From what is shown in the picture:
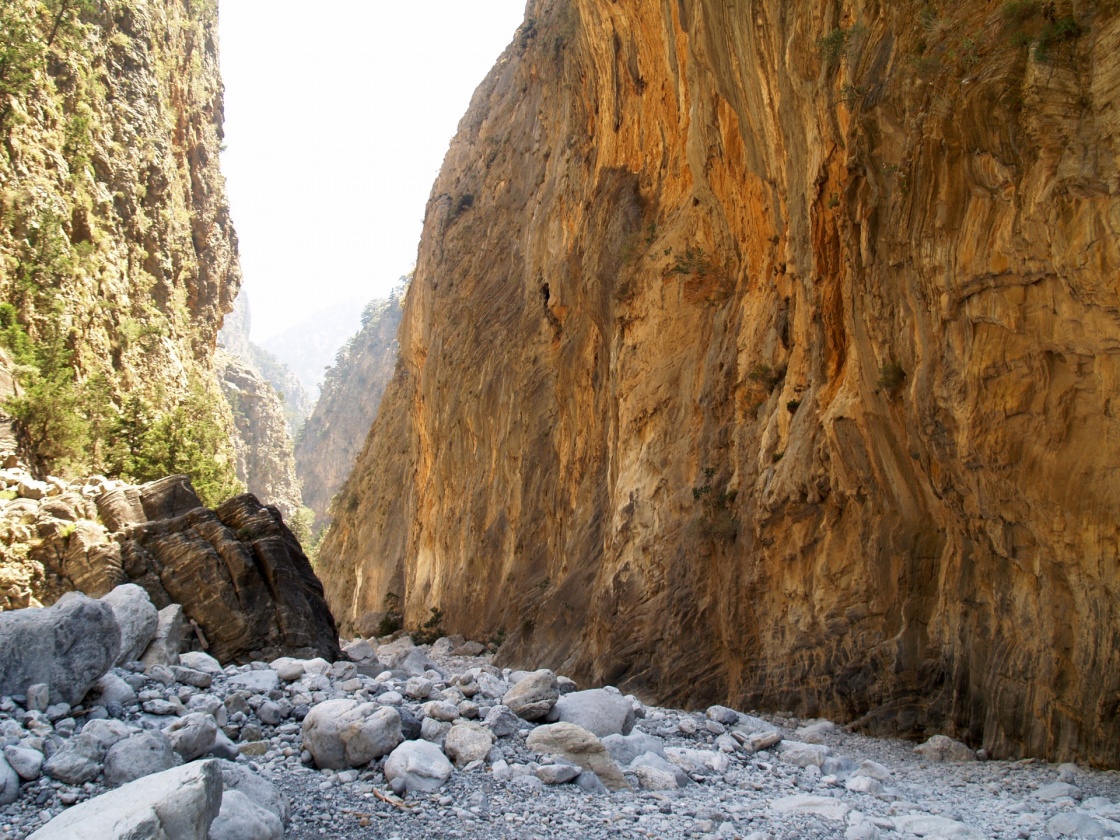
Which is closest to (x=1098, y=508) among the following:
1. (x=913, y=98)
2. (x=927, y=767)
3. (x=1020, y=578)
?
(x=1020, y=578)

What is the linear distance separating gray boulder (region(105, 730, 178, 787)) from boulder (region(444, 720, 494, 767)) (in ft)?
6.05

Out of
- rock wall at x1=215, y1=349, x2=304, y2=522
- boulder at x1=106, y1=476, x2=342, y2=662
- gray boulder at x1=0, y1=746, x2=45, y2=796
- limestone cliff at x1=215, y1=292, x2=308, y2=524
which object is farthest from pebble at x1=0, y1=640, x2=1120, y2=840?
rock wall at x1=215, y1=349, x2=304, y2=522

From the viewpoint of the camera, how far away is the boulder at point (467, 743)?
5.98m

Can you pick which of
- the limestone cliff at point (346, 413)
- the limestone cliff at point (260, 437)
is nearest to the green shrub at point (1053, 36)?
the limestone cliff at point (260, 437)

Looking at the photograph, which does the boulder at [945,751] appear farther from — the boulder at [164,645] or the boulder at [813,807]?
the boulder at [164,645]

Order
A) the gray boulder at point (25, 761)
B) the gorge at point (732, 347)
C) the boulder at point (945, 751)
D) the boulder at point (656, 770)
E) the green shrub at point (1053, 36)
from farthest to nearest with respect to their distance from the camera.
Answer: the boulder at point (945, 751)
the gorge at point (732, 347)
the green shrub at point (1053, 36)
the boulder at point (656, 770)
the gray boulder at point (25, 761)

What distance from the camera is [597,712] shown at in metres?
7.30

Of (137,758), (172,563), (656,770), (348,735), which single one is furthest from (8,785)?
(172,563)

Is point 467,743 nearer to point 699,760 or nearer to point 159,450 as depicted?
point 699,760

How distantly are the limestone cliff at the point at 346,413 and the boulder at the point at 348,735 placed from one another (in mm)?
89159

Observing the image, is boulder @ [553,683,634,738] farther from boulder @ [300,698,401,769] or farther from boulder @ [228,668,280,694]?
boulder @ [228,668,280,694]

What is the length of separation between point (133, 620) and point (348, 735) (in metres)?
2.44

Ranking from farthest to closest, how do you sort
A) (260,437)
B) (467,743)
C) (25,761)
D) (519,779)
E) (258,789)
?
(260,437)
(467,743)
(519,779)
(258,789)
(25,761)

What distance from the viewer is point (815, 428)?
11.2m
